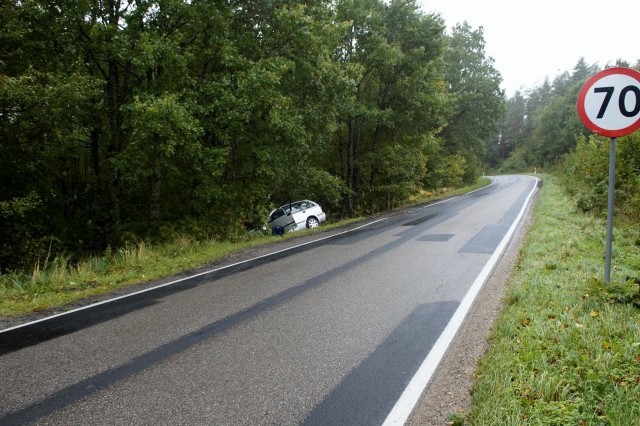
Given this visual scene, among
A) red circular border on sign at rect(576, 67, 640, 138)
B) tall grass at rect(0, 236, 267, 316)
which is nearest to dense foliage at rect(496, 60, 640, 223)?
red circular border on sign at rect(576, 67, 640, 138)

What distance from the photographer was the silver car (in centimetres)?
1719

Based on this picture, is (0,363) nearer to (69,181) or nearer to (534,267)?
(534,267)

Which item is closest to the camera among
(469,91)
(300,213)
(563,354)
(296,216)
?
(563,354)

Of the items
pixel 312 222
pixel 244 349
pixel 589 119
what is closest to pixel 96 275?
pixel 244 349

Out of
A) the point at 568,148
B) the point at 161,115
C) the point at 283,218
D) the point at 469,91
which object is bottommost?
the point at 283,218

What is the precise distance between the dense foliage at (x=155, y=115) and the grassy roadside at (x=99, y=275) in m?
1.94

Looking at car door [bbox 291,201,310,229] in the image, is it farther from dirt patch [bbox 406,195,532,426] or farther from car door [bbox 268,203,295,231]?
dirt patch [bbox 406,195,532,426]

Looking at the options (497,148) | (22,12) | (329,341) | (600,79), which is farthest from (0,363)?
(497,148)

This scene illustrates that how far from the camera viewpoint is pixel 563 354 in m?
3.64

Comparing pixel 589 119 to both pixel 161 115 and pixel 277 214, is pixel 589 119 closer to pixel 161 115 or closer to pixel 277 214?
pixel 161 115

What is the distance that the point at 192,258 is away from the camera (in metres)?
9.91

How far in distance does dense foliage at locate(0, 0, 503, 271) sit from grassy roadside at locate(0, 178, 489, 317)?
1.94 metres

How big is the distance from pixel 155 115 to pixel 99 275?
13.2ft

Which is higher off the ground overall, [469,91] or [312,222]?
[469,91]
